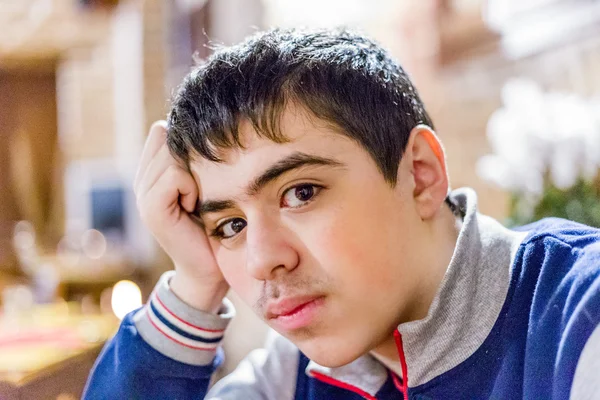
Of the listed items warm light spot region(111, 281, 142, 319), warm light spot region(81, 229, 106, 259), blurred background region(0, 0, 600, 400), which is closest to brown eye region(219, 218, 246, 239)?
blurred background region(0, 0, 600, 400)

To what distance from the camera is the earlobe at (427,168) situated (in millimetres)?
917

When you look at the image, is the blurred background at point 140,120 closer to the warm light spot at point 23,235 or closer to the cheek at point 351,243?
the warm light spot at point 23,235

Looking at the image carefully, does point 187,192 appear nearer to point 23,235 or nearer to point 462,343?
point 462,343

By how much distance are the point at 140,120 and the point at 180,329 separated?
3.44 metres

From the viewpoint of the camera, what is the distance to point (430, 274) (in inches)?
35.9

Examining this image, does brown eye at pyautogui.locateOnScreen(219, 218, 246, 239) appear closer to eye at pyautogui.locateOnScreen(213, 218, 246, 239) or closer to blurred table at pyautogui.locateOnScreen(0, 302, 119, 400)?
eye at pyautogui.locateOnScreen(213, 218, 246, 239)

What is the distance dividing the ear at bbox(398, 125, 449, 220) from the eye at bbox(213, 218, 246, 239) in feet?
0.89

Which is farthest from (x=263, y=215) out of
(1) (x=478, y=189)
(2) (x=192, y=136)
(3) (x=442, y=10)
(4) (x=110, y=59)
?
(4) (x=110, y=59)

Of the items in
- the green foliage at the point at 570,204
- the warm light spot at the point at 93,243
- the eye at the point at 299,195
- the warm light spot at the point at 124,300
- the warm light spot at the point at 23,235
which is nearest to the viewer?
the eye at the point at 299,195

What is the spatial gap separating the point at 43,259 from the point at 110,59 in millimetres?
1750

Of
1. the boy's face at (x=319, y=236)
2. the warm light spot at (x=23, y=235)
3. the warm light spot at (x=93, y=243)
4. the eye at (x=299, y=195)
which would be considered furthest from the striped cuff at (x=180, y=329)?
the warm light spot at (x=93, y=243)

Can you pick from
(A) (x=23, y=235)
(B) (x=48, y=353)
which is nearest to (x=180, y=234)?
(B) (x=48, y=353)

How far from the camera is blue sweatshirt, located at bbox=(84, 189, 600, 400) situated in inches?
28.4

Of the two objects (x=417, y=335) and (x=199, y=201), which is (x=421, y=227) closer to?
(x=417, y=335)
